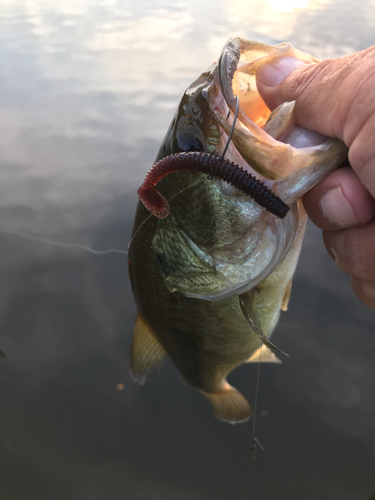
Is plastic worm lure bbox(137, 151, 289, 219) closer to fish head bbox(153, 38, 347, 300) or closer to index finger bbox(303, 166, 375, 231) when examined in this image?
fish head bbox(153, 38, 347, 300)

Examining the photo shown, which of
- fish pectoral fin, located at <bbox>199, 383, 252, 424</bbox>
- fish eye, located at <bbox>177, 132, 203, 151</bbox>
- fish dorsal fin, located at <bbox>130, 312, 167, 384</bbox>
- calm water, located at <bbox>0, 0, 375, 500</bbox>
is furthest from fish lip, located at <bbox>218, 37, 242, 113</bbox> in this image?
calm water, located at <bbox>0, 0, 375, 500</bbox>

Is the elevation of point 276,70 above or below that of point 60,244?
above

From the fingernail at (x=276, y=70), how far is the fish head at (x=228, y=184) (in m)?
0.02

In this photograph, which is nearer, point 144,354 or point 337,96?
point 337,96

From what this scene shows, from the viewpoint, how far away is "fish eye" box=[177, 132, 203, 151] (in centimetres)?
107

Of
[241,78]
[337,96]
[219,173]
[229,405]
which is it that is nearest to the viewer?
[219,173]

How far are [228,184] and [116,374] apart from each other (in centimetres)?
204

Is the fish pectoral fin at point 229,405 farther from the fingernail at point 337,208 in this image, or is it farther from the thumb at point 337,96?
→ the thumb at point 337,96

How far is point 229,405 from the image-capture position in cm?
227

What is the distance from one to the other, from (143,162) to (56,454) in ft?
10.2

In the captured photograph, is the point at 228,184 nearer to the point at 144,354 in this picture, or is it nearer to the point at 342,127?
the point at 342,127

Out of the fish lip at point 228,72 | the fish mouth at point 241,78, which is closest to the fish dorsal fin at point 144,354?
the fish mouth at point 241,78

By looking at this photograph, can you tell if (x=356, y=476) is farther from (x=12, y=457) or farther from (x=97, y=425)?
(x=12, y=457)

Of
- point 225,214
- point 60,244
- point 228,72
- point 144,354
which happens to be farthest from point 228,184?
point 60,244
